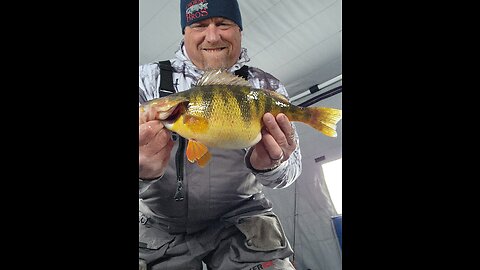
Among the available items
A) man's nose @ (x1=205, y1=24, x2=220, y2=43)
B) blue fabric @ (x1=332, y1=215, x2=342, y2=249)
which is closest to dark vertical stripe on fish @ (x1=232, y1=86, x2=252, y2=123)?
man's nose @ (x1=205, y1=24, x2=220, y2=43)

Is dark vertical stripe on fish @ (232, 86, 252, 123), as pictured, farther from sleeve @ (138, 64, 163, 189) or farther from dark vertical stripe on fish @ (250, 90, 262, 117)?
sleeve @ (138, 64, 163, 189)

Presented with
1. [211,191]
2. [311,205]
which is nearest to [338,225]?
[311,205]

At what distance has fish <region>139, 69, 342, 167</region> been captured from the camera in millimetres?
488

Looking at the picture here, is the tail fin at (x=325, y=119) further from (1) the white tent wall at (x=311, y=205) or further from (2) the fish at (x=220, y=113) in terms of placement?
(1) the white tent wall at (x=311, y=205)

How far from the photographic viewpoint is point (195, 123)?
0.49 m

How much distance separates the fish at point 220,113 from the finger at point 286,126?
0.01m

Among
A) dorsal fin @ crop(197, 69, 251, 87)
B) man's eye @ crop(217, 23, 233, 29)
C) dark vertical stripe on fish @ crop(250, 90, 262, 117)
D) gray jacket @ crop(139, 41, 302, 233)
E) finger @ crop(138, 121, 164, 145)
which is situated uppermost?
man's eye @ crop(217, 23, 233, 29)

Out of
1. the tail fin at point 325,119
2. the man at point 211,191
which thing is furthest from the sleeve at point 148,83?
the tail fin at point 325,119

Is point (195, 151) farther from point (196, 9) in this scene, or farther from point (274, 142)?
point (196, 9)

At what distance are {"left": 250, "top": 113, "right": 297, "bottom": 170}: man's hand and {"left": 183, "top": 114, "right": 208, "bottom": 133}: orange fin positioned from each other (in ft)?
0.25
